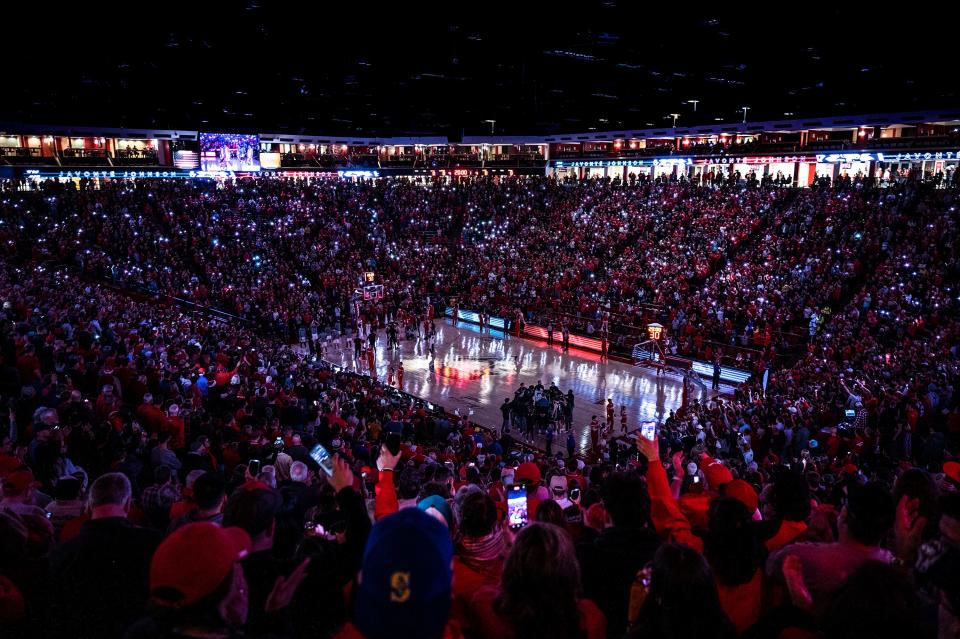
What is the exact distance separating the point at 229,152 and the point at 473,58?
90.6ft

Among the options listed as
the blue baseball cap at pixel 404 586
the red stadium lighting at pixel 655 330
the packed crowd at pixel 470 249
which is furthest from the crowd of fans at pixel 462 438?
the red stadium lighting at pixel 655 330

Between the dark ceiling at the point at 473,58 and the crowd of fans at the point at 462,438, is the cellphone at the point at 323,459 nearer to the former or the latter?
the crowd of fans at the point at 462,438


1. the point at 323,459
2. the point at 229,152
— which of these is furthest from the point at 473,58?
the point at 229,152

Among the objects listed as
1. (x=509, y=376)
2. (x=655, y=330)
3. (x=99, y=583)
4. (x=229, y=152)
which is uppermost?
(x=229, y=152)

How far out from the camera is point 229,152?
1673 inches

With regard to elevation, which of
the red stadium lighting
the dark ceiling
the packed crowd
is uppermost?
the dark ceiling

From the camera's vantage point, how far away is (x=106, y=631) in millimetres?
2781

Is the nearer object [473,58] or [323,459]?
[323,459]

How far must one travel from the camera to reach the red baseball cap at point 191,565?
1.88 m

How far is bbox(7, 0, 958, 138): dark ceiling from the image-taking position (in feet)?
49.9

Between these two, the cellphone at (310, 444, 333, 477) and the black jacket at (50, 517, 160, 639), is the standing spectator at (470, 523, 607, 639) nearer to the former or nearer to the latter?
the cellphone at (310, 444, 333, 477)

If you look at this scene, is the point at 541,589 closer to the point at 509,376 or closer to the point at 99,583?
the point at 99,583

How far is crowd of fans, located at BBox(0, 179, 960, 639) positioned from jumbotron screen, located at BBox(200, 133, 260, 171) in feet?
16.4

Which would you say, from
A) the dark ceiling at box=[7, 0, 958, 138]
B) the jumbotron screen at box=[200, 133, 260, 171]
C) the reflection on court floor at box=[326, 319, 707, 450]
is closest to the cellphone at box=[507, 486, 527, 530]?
the reflection on court floor at box=[326, 319, 707, 450]
